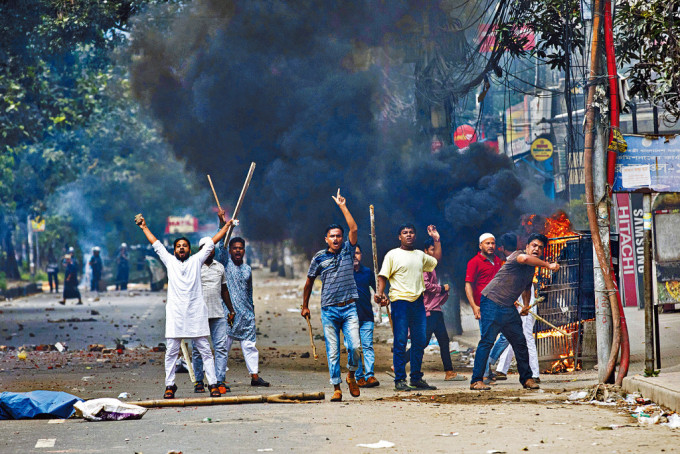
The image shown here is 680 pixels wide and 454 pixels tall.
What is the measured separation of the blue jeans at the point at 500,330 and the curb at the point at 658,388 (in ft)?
3.56

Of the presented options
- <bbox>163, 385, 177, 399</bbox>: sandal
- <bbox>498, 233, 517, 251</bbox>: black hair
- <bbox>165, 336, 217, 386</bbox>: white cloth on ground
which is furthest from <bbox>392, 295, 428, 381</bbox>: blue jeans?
<bbox>163, 385, 177, 399</bbox>: sandal

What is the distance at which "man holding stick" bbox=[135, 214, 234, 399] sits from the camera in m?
8.62

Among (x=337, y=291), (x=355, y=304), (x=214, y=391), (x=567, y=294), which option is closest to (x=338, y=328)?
(x=337, y=291)

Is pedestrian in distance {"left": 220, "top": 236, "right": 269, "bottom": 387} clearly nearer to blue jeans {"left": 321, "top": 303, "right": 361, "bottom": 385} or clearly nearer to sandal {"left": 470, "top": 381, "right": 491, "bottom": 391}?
blue jeans {"left": 321, "top": 303, "right": 361, "bottom": 385}

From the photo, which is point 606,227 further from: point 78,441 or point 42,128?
point 42,128

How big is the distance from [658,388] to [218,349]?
13.8 feet

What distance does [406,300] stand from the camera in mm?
9156

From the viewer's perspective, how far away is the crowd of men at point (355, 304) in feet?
28.1

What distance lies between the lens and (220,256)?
9.79 metres

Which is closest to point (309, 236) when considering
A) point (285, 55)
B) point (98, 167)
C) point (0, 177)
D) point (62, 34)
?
point (285, 55)

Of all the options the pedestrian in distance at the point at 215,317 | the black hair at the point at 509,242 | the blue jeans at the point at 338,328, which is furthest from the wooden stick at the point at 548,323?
the pedestrian in distance at the point at 215,317

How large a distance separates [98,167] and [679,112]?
42.2m

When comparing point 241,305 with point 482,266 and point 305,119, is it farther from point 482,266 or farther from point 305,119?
point 305,119

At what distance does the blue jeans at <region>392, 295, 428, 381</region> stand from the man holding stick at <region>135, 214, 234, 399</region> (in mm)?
1826
